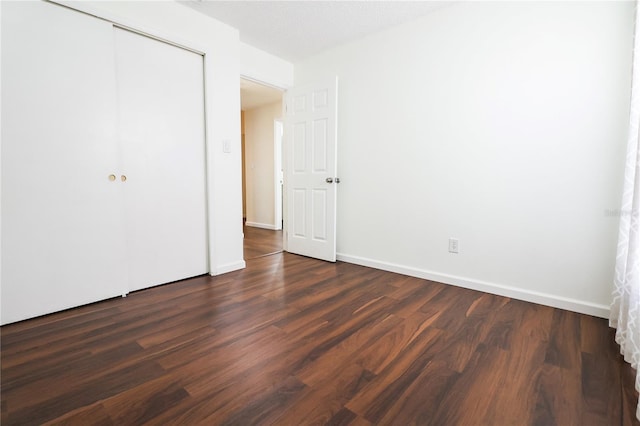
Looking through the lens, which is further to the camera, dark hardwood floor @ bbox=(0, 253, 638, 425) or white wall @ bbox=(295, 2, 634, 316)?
white wall @ bbox=(295, 2, 634, 316)

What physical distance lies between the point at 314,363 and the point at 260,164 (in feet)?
16.0

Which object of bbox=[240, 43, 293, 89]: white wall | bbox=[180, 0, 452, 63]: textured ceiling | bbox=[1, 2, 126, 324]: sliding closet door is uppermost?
bbox=[180, 0, 452, 63]: textured ceiling

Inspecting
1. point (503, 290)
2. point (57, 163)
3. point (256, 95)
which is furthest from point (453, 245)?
point (256, 95)

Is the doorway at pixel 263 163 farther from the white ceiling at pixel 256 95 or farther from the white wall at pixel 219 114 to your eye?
the white wall at pixel 219 114

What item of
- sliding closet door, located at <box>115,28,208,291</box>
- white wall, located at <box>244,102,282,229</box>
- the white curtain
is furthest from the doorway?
the white curtain

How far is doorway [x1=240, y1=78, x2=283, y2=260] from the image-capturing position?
551 centimetres

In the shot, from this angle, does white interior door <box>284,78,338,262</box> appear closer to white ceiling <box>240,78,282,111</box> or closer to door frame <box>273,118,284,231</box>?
white ceiling <box>240,78,282,111</box>

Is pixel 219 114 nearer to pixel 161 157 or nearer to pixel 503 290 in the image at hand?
pixel 161 157

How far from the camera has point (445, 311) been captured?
2150mm

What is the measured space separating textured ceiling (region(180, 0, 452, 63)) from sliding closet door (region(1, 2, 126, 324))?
1.03 metres

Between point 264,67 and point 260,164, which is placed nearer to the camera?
point 264,67

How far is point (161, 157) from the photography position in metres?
2.58

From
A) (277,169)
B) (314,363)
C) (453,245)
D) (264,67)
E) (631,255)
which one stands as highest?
(264,67)

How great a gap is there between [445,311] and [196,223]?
225 centimetres
